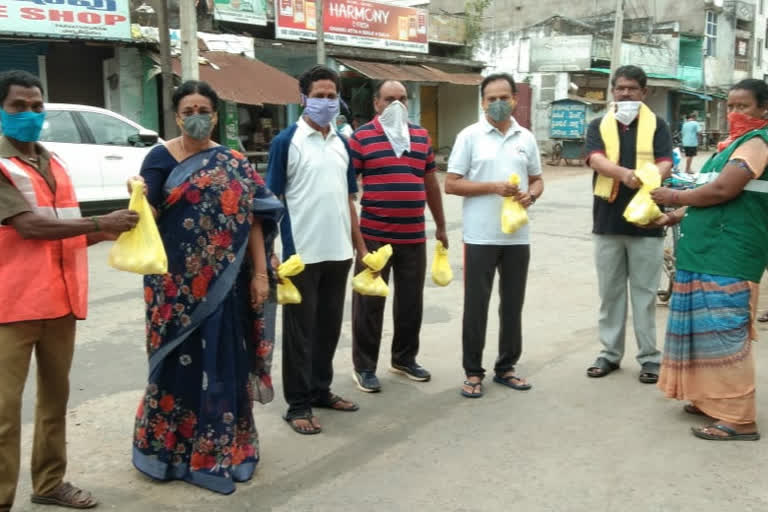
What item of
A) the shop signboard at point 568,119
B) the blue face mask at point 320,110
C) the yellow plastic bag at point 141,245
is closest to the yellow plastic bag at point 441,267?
the blue face mask at point 320,110

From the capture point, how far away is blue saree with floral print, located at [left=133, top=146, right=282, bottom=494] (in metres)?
3.15

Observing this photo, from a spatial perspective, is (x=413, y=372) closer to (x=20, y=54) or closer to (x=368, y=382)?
(x=368, y=382)

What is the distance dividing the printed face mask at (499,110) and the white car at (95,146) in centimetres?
646

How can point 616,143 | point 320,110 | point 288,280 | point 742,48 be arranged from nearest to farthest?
point 288,280, point 320,110, point 616,143, point 742,48

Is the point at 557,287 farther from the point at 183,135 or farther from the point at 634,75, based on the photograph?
the point at 183,135

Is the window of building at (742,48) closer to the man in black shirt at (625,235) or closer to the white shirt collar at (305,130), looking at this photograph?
the man in black shirt at (625,235)

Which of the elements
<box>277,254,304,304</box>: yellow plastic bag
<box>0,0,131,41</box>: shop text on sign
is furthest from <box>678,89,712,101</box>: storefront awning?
<box>277,254,304,304</box>: yellow plastic bag

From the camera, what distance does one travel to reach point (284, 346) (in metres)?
3.99

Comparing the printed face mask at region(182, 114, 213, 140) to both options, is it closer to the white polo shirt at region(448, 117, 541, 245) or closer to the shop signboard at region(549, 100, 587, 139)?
the white polo shirt at region(448, 117, 541, 245)

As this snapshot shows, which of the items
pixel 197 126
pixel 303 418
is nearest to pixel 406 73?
pixel 303 418

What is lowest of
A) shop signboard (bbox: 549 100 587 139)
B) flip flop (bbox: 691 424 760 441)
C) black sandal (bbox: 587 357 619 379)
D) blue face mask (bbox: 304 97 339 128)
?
flip flop (bbox: 691 424 760 441)

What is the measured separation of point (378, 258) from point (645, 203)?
4.88ft

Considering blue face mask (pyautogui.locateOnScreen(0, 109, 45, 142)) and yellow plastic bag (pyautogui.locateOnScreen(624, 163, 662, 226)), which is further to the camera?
yellow plastic bag (pyautogui.locateOnScreen(624, 163, 662, 226))

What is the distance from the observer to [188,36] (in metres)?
12.0
